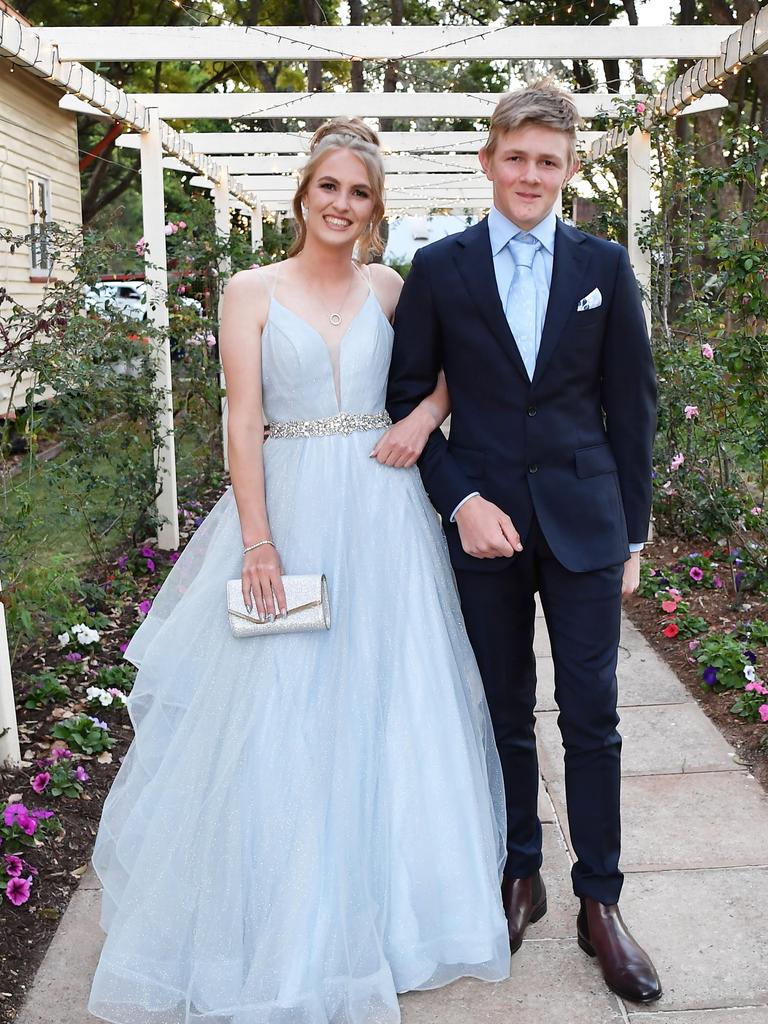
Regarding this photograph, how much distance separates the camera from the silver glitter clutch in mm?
2752

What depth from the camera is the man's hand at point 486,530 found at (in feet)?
8.66

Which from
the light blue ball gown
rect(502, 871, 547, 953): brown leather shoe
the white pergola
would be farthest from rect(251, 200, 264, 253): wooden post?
rect(502, 871, 547, 953): brown leather shoe

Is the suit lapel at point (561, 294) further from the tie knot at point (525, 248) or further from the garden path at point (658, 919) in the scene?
the garden path at point (658, 919)

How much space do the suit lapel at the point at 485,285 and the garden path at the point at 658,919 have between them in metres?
1.49

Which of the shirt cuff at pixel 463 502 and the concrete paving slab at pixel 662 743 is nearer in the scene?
the shirt cuff at pixel 463 502

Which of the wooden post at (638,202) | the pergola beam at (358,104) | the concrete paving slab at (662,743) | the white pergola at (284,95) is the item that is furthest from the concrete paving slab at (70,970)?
the pergola beam at (358,104)

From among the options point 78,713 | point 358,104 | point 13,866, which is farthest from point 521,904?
point 358,104

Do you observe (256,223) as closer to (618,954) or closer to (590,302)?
(590,302)

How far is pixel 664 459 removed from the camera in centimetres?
728

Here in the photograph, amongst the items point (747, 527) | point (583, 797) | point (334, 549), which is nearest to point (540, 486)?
point (334, 549)

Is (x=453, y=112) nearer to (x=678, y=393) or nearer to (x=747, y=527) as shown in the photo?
(x=678, y=393)

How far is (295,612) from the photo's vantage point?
2762 mm

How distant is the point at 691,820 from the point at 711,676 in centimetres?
124

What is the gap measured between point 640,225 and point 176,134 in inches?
130
